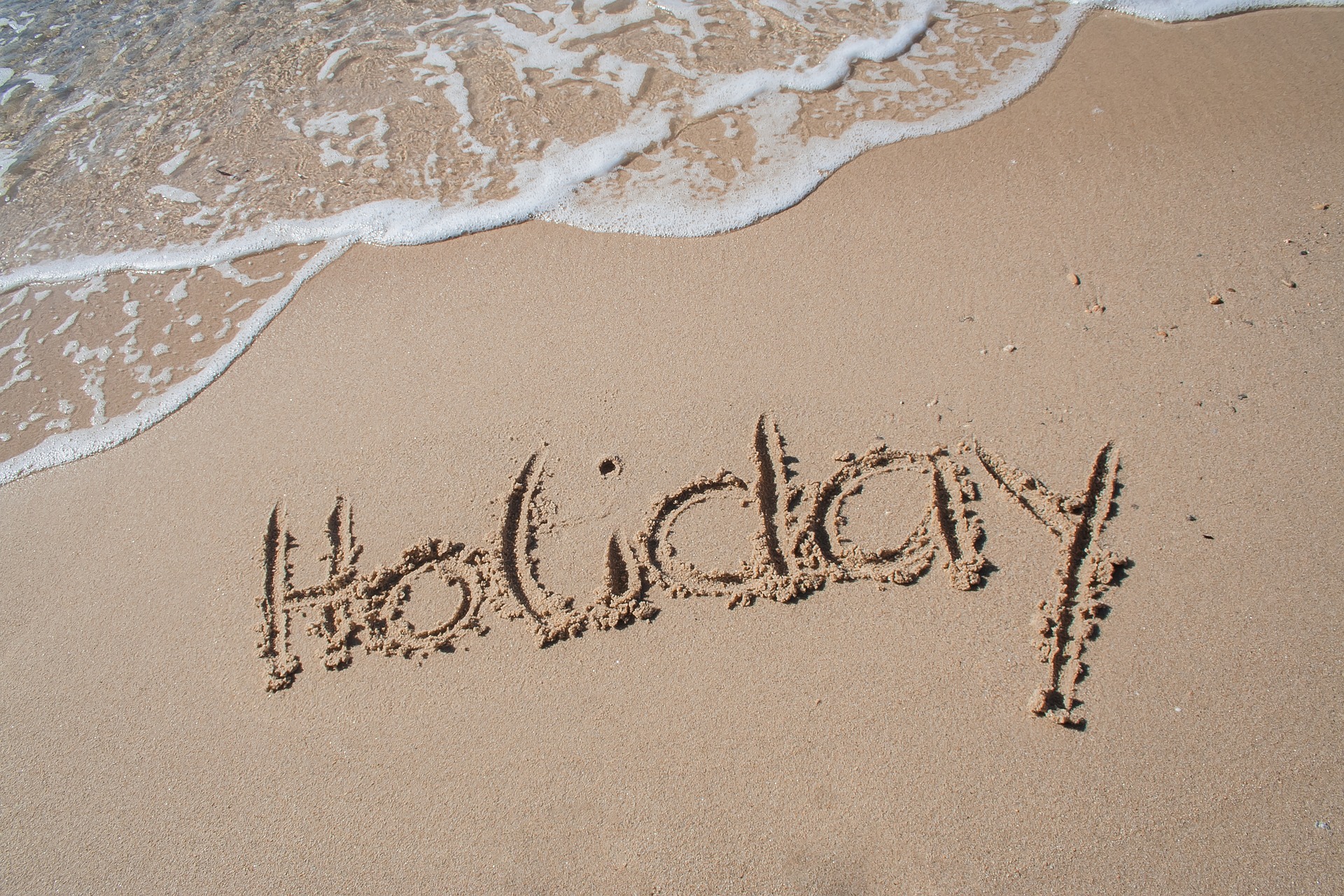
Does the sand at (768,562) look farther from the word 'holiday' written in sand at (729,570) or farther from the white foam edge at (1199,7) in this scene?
the white foam edge at (1199,7)

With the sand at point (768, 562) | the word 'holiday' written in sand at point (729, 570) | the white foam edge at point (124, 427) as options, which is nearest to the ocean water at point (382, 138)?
the white foam edge at point (124, 427)

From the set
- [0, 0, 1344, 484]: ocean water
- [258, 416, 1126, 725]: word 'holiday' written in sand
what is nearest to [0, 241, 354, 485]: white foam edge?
[0, 0, 1344, 484]: ocean water

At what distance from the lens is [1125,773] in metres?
1.71

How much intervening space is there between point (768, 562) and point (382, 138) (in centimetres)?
287

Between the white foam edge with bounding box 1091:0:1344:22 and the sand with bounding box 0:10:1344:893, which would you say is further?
the white foam edge with bounding box 1091:0:1344:22

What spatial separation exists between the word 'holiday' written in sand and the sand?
0.01m

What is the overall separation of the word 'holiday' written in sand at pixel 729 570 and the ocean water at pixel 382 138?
1.14 meters

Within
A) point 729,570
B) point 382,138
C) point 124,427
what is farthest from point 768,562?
point 382,138

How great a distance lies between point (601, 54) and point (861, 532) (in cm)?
297

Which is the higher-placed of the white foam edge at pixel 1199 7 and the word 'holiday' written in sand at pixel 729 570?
the white foam edge at pixel 1199 7

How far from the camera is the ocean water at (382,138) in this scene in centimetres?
310

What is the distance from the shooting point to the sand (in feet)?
5.73

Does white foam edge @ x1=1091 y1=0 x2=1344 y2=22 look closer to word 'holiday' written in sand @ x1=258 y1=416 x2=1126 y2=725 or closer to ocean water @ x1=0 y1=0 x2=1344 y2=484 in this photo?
ocean water @ x1=0 y1=0 x2=1344 y2=484

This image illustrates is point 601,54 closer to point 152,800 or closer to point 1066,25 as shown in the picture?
point 1066,25
